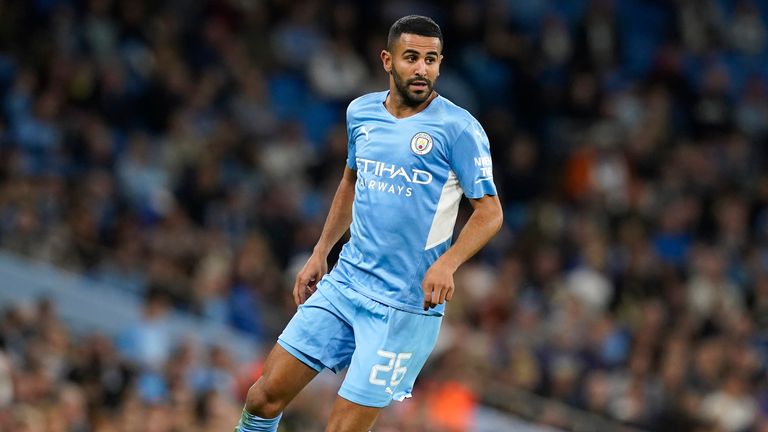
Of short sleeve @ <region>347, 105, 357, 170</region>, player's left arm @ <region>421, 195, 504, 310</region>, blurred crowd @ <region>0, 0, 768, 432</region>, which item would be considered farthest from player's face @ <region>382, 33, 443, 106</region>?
blurred crowd @ <region>0, 0, 768, 432</region>

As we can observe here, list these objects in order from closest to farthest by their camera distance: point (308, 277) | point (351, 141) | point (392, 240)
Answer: point (392, 240), point (351, 141), point (308, 277)

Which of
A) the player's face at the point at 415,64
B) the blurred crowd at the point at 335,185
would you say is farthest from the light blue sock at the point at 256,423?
the blurred crowd at the point at 335,185

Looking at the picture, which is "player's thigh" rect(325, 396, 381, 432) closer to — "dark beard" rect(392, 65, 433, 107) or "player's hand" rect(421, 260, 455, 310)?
"player's hand" rect(421, 260, 455, 310)

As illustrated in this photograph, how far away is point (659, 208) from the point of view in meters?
17.4

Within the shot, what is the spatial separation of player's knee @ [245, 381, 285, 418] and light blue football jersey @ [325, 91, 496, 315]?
68cm

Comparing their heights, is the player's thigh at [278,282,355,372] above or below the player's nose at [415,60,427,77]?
below

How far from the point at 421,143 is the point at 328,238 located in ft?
2.91

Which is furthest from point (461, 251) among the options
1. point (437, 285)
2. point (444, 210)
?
point (444, 210)

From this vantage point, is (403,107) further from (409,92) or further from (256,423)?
(256,423)

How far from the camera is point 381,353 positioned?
6742 millimetres

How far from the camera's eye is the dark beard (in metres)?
6.67

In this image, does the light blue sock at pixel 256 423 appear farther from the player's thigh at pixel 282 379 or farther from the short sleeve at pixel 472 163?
the short sleeve at pixel 472 163

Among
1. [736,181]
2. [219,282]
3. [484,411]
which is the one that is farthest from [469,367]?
[736,181]

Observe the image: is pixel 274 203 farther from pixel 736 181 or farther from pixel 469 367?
pixel 736 181
